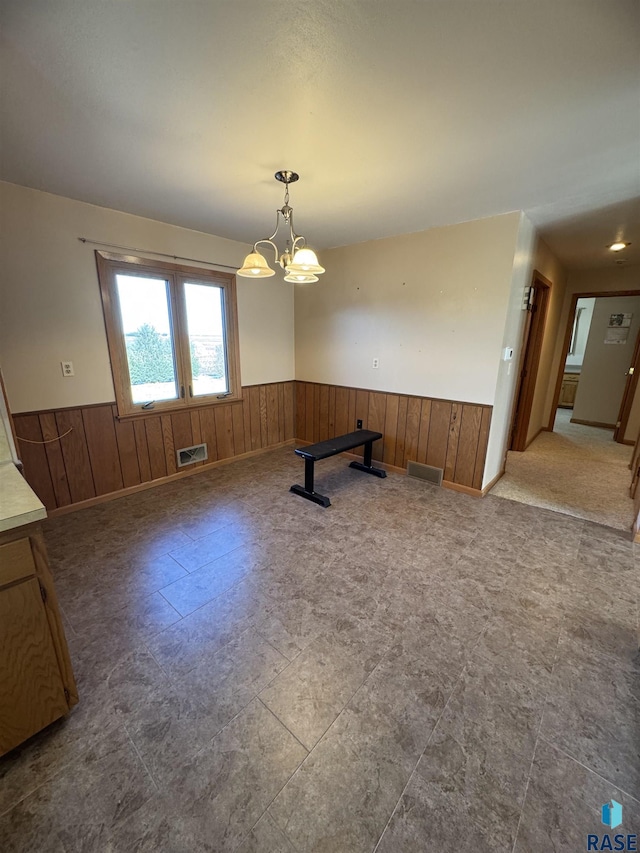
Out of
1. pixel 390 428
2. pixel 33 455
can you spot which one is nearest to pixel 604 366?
pixel 390 428

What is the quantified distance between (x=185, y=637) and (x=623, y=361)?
22.8 ft

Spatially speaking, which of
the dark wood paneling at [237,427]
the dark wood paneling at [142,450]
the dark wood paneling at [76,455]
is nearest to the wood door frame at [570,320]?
the dark wood paneling at [237,427]

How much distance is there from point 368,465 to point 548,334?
10.6 ft

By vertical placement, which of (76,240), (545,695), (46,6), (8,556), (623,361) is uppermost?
(46,6)

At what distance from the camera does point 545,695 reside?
142 centimetres

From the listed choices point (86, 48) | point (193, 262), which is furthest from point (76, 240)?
point (86, 48)

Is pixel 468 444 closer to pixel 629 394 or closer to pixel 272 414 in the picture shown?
pixel 272 414

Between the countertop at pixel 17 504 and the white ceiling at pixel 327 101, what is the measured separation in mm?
1575

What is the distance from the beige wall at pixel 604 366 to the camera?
→ 5.23m

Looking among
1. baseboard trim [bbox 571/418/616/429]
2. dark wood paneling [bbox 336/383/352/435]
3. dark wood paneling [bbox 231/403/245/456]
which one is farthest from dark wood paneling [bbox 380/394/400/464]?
baseboard trim [bbox 571/418/616/429]

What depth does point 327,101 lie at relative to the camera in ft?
4.77

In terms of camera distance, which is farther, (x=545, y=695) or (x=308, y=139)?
(x=308, y=139)

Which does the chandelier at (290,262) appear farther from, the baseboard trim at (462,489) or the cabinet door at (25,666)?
the baseboard trim at (462,489)

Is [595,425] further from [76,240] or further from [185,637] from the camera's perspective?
[76,240]
